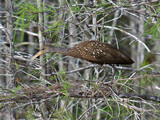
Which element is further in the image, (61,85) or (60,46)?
(60,46)

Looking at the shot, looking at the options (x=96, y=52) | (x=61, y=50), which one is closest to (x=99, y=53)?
(x=96, y=52)

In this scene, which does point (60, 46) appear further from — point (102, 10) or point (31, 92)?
point (31, 92)

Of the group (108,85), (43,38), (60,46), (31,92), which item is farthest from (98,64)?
(31,92)

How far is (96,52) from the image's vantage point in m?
3.82

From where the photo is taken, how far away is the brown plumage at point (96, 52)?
3795mm

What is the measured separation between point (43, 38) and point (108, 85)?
150 cm

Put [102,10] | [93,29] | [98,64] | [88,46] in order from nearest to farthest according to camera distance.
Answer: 1. [102,10]
2. [93,29]
3. [88,46]
4. [98,64]

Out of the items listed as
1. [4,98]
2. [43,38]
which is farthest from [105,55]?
[4,98]

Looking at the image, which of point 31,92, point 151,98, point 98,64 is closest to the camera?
point 31,92

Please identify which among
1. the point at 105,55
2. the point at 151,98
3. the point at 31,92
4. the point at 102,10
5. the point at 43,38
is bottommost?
the point at 151,98

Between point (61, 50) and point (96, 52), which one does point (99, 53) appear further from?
point (61, 50)

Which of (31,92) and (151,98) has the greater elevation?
(31,92)

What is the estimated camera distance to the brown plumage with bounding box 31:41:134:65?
Answer: 149 inches

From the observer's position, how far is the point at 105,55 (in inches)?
153
